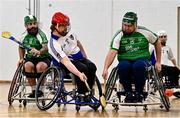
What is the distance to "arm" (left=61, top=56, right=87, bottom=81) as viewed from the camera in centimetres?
413

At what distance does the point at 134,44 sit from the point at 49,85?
0.87 m

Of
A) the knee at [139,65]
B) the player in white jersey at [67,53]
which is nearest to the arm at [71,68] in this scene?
the player in white jersey at [67,53]

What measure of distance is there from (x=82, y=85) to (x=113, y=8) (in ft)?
19.0

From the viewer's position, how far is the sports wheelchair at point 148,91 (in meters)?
4.27

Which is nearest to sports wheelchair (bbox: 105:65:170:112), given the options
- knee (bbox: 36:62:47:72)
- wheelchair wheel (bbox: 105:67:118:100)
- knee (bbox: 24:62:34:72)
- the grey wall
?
wheelchair wheel (bbox: 105:67:118:100)

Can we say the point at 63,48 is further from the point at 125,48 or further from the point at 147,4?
the point at 147,4

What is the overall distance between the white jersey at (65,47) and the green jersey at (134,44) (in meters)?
0.36

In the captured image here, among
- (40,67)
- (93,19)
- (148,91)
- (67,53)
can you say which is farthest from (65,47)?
(93,19)

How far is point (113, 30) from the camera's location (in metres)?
9.95

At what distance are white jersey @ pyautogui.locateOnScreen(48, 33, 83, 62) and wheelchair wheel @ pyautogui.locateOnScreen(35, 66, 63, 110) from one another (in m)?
0.14

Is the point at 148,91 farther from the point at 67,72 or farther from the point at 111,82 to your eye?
the point at 67,72

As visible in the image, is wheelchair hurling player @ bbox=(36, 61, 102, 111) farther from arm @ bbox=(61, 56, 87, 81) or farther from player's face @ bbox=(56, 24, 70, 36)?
player's face @ bbox=(56, 24, 70, 36)

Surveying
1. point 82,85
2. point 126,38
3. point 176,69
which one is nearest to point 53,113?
point 82,85

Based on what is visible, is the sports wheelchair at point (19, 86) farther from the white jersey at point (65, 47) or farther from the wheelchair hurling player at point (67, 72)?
the white jersey at point (65, 47)
